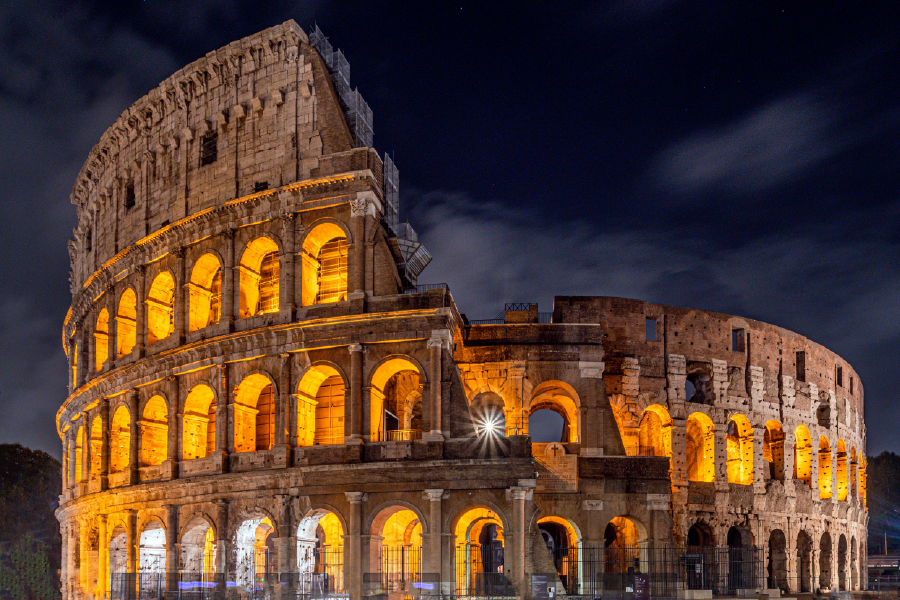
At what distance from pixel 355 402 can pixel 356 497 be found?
2318 millimetres

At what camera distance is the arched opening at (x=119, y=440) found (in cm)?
2775

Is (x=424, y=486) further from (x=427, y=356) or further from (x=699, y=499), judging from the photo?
(x=699, y=499)

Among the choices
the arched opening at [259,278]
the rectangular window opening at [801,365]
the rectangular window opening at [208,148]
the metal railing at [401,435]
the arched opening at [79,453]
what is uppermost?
the rectangular window opening at [208,148]

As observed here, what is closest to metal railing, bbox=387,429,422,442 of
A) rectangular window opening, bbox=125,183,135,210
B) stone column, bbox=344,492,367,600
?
stone column, bbox=344,492,367,600

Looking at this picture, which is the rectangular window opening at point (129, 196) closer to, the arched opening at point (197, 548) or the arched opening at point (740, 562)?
the arched opening at point (197, 548)

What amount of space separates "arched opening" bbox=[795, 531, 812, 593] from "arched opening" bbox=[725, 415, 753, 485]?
145 inches

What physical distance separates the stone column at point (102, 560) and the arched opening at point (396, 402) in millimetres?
9374

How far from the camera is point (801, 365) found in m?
34.0

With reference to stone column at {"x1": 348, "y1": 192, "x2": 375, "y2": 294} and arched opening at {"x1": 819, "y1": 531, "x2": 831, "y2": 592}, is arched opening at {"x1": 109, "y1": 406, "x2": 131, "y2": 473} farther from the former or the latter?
arched opening at {"x1": 819, "y1": 531, "x2": 831, "y2": 592}

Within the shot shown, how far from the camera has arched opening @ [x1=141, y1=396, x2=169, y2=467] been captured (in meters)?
26.4

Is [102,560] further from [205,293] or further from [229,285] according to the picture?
[229,285]

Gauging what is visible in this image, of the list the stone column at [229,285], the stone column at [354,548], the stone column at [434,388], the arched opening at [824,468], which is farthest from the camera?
the arched opening at [824,468]

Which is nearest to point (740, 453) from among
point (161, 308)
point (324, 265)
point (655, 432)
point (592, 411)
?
point (655, 432)

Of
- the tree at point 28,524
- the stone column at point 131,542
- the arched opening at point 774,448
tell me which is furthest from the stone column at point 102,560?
the arched opening at point 774,448
